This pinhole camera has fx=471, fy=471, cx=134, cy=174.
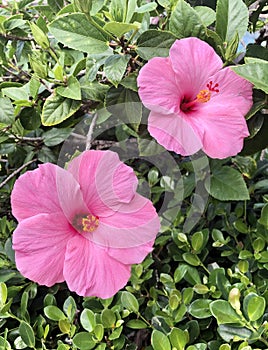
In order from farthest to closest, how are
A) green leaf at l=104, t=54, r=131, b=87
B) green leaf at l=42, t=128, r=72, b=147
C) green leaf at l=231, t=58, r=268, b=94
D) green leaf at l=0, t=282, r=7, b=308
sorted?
1. green leaf at l=42, t=128, r=72, b=147
2. green leaf at l=0, t=282, r=7, b=308
3. green leaf at l=104, t=54, r=131, b=87
4. green leaf at l=231, t=58, r=268, b=94

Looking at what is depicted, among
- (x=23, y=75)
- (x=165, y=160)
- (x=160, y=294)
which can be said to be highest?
(x=23, y=75)

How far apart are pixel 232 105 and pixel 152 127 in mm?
138

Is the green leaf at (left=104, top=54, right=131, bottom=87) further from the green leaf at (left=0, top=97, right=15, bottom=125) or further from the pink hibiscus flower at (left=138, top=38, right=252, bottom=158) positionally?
the green leaf at (left=0, top=97, right=15, bottom=125)

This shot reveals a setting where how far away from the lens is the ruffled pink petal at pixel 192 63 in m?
0.66

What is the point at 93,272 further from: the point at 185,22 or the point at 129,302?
the point at 185,22

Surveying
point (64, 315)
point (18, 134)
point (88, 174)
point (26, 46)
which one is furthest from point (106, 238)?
point (26, 46)

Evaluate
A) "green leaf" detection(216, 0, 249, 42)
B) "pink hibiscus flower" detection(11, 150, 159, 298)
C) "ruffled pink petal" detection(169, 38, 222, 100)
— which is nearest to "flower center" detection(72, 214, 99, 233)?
"pink hibiscus flower" detection(11, 150, 159, 298)

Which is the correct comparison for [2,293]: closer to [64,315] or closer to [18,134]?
[64,315]

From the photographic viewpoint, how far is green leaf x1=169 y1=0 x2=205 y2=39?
710mm

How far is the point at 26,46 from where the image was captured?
95 centimetres

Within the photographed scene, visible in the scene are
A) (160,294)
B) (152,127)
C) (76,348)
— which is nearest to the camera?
(152,127)

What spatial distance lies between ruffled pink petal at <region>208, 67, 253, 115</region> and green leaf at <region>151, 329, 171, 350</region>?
356 mm

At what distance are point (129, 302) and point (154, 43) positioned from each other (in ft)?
1.40

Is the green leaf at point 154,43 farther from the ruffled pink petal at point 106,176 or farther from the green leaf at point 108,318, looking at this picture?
the green leaf at point 108,318
